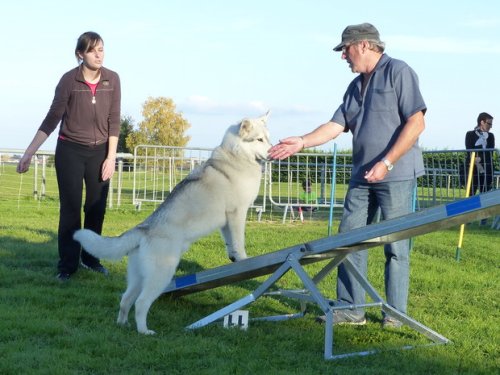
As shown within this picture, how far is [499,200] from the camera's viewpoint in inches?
145

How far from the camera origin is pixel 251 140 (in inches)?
221

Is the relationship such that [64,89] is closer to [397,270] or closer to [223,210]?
[223,210]

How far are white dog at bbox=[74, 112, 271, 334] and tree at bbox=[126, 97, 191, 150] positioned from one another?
124 ft

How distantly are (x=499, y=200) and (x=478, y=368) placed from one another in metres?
Answer: 1.18

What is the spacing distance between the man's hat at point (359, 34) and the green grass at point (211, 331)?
86.8 inches

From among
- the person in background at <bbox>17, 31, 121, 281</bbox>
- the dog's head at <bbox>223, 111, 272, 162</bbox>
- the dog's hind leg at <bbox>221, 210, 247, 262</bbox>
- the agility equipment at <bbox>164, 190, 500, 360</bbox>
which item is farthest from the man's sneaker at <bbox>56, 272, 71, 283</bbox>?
the dog's head at <bbox>223, 111, 272, 162</bbox>

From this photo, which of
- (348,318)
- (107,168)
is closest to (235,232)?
(348,318)

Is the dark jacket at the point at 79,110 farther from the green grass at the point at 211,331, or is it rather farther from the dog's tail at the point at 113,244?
the dog's tail at the point at 113,244

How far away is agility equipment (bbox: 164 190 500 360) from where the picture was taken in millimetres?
3873

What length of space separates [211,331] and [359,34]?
245 centimetres

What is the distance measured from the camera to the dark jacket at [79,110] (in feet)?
20.7

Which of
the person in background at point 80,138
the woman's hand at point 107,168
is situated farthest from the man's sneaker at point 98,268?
the woman's hand at point 107,168

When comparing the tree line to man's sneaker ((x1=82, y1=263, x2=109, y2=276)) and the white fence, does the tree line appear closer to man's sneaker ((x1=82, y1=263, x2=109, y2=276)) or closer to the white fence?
the white fence

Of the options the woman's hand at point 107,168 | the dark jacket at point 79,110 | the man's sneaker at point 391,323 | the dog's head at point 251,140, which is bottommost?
the man's sneaker at point 391,323
